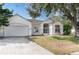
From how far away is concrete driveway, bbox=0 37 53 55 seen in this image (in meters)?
9.45

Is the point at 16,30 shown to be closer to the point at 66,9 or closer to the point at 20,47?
the point at 20,47

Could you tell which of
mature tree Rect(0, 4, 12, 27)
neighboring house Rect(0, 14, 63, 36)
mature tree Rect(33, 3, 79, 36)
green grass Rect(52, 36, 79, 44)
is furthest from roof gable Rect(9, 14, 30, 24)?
green grass Rect(52, 36, 79, 44)

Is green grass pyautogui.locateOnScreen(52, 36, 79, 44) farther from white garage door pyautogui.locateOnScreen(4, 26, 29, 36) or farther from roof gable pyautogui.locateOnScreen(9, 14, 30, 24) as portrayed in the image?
roof gable pyautogui.locateOnScreen(9, 14, 30, 24)

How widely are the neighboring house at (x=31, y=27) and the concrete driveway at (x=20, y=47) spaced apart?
0.59 ft

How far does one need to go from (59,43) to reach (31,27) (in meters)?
0.85

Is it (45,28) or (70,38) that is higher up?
(45,28)

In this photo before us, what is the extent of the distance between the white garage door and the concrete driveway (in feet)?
0.47

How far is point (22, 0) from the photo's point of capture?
9430 millimetres

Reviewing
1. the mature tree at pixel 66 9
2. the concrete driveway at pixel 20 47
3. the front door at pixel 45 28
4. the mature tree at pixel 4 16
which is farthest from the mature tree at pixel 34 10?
the concrete driveway at pixel 20 47

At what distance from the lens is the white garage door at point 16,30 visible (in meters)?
9.62

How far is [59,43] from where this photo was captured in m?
9.59

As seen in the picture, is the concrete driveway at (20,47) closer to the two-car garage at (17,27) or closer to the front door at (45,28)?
the two-car garage at (17,27)

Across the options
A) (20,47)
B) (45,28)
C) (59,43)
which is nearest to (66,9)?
(45,28)
